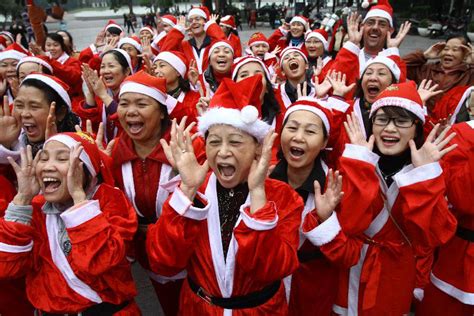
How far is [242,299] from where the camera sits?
2.17 meters

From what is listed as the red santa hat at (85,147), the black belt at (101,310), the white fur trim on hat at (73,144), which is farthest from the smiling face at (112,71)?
the black belt at (101,310)

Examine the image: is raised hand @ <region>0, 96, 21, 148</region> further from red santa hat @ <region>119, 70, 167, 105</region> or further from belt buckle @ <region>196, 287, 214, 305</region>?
belt buckle @ <region>196, 287, 214, 305</region>

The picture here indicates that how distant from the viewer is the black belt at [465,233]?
2.58 meters

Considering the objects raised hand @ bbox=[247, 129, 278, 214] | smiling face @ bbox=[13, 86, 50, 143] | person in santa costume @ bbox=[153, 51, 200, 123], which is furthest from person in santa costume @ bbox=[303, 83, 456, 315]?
person in santa costume @ bbox=[153, 51, 200, 123]

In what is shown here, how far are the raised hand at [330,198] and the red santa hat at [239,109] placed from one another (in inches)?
18.6

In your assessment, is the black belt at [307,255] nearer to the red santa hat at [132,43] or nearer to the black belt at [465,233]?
the black belt at [465,233]

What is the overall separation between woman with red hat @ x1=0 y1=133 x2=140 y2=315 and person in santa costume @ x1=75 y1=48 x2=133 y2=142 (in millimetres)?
1684

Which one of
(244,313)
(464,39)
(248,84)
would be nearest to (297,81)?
(464,39)

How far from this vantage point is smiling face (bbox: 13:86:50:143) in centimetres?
301

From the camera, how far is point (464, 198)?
95.6 inches

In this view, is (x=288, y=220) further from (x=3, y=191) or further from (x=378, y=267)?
(x=3, y=191)

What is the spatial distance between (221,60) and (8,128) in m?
3.07

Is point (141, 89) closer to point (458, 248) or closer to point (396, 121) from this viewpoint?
point (396, 121)

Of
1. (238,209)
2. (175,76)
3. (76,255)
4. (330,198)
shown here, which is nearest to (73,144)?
(76,255)
